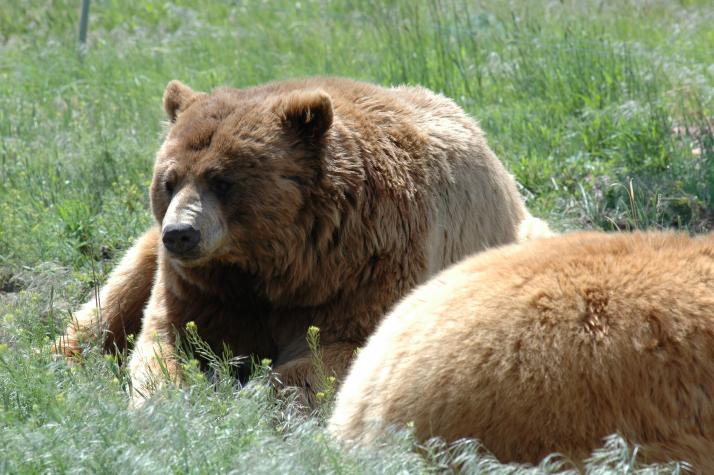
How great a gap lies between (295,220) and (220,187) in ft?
1.41

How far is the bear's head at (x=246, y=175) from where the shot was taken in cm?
577

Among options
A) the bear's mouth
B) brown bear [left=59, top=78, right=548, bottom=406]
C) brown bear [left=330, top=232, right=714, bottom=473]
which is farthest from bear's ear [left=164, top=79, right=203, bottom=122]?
brown bear [left=330, top=232, right=714, bottom=473]

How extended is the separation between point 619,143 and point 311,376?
13.4ft

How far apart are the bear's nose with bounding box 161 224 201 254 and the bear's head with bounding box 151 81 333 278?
0.02 metres

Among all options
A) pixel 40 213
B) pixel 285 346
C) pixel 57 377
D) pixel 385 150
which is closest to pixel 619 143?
pixel 385 150

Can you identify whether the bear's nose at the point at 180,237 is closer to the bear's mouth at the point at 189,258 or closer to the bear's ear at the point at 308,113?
the bear's mouth at the point at 189,258

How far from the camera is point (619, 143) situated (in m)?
8.67

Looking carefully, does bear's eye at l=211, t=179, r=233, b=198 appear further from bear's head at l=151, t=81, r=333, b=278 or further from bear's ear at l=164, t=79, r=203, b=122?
bear's ear at l=164, t=79, r=203, b=122

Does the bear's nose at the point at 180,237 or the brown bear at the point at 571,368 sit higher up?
the bear's nose at the point at 180,237

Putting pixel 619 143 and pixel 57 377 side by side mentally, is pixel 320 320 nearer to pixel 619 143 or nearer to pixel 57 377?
pixel 57 377

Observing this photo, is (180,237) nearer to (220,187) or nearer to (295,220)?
(220,187)

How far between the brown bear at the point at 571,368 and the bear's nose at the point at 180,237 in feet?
6.34

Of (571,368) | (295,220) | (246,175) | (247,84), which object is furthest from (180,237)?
(247,84)

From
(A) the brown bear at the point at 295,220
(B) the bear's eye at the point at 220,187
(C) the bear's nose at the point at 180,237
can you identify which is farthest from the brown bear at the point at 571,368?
(B) the bear's eye at the point at 220,187
